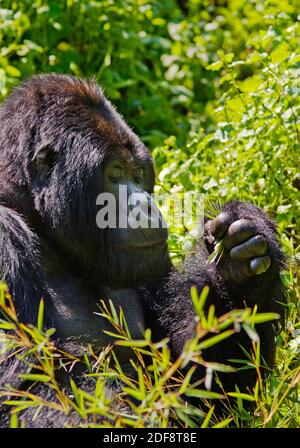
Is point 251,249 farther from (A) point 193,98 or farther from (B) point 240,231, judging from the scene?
(A) point 193,98

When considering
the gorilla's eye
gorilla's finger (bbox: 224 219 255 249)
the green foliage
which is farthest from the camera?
the gorilla's eye

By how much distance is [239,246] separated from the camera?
3271 millimetres

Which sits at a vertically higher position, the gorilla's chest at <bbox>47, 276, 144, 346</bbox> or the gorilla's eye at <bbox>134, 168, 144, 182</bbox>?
the gorilla's eye at <bbox>134, 168, 144, 182</bbox>

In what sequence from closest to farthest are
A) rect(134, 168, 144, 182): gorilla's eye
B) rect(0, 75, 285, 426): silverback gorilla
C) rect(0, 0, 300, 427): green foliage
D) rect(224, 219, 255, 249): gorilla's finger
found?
rect(0, 0, 300, 427): green foliage → rect(224, 219, 255, 249): gorilla's finger → rect(0, 75, 285, 426): silverback gorilla → rect(134, 168, 144, 182): gorilla's eye

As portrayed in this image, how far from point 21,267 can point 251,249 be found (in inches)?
33.4

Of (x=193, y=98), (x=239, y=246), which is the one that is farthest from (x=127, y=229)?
(x=193, y=98)

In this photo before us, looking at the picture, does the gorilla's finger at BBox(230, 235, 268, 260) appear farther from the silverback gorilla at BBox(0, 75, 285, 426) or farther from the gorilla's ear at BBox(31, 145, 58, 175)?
the gorilla's ear at BBox(31, 145, 58, 175)

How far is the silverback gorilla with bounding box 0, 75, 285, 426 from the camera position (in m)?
3.42

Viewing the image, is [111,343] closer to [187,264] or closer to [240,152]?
[187,264]

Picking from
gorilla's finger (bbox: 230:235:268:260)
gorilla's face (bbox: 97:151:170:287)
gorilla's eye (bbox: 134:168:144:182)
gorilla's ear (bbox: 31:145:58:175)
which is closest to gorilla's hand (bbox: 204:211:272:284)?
gorilla's finger (bbox: 230:235:268:260)

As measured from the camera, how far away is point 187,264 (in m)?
3.71
